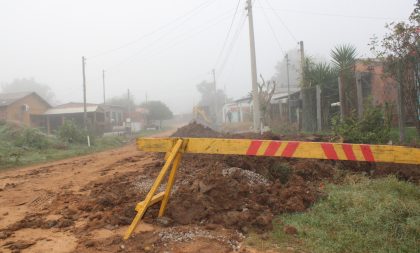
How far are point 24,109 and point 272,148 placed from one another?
39841 millimetres

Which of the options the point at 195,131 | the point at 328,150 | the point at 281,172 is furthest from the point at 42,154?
the point at 328,150

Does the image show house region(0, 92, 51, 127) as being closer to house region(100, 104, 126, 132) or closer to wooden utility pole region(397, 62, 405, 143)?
house region(100, 104, 126, 132)

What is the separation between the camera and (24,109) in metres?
39.0

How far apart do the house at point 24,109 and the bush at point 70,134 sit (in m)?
13.6

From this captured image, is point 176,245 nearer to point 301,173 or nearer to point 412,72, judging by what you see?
point 301,173

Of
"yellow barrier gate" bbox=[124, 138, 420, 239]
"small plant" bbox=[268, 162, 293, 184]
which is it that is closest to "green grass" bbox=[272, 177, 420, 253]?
"yellow barrier gate" bbox=[124, 138, 420, 239]

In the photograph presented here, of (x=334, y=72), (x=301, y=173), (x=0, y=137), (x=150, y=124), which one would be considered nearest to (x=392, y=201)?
(x=301, y=173)

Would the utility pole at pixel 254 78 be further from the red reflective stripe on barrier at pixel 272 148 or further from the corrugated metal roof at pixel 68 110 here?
the corrugated metal roof at pixel 68 110

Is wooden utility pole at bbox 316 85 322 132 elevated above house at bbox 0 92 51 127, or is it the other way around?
house at bbox 0 92 51 127

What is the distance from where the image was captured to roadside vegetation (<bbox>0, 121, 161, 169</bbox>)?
15.7 meters

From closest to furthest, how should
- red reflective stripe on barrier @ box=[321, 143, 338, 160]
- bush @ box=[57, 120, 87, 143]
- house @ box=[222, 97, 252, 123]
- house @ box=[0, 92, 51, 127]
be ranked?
red reflective stripe on barrier @ box=[321, 143, 338, 160] < bush @ box=[57, 120, 87, 143] < house @ box=[0, 92, 51, 127] < house @ box=[222, 97, 252, 123]

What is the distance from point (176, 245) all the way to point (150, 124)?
5667 centimetres

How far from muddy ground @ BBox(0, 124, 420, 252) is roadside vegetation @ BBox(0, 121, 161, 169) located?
840 cm

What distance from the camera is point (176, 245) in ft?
13.6
